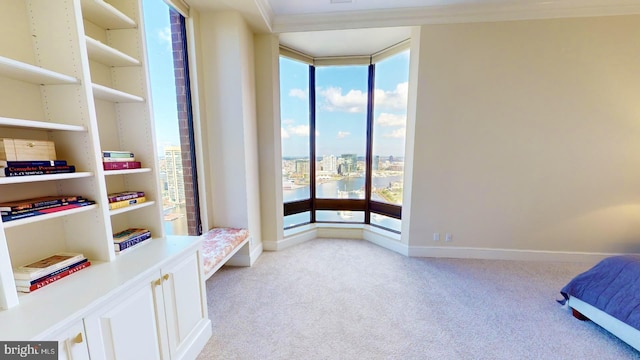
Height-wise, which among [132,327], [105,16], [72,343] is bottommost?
[132,327]

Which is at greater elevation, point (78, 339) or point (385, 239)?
point (78, 339)

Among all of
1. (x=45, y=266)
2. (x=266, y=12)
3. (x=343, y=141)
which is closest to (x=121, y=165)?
(x=45, y=266)

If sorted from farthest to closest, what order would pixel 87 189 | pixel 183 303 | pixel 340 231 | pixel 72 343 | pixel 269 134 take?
1. pixel 340 231
2. pixel 269 134
3. pixel 183 303
4. pixel 87 189
5. pixel 72 343

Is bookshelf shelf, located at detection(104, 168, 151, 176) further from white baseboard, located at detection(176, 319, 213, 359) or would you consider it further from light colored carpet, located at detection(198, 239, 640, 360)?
light colored carpet, located at detection(198, 239, 640, 360)

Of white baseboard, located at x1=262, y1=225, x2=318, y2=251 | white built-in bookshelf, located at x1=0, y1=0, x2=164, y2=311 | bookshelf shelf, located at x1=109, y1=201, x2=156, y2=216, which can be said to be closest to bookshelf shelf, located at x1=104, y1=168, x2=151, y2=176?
white built-in bookshelf, located at x1=0, y1=0, x2=164, y2=311

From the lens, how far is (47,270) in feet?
3.71

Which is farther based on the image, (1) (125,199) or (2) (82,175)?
(1) (125,199)

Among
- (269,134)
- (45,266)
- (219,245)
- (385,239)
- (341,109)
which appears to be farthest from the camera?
(341,109)

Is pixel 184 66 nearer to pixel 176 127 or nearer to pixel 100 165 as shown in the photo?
pixel 176 127

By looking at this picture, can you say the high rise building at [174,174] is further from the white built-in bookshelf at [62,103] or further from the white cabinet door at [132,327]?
the white cabinet door at [132,327]

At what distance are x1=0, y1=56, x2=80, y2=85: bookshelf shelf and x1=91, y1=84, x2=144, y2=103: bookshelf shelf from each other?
0.13 metres

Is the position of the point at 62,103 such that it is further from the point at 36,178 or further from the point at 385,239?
the point at 385,239

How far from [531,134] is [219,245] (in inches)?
149

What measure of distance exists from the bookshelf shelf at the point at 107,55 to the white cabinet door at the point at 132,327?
4.44 feet
